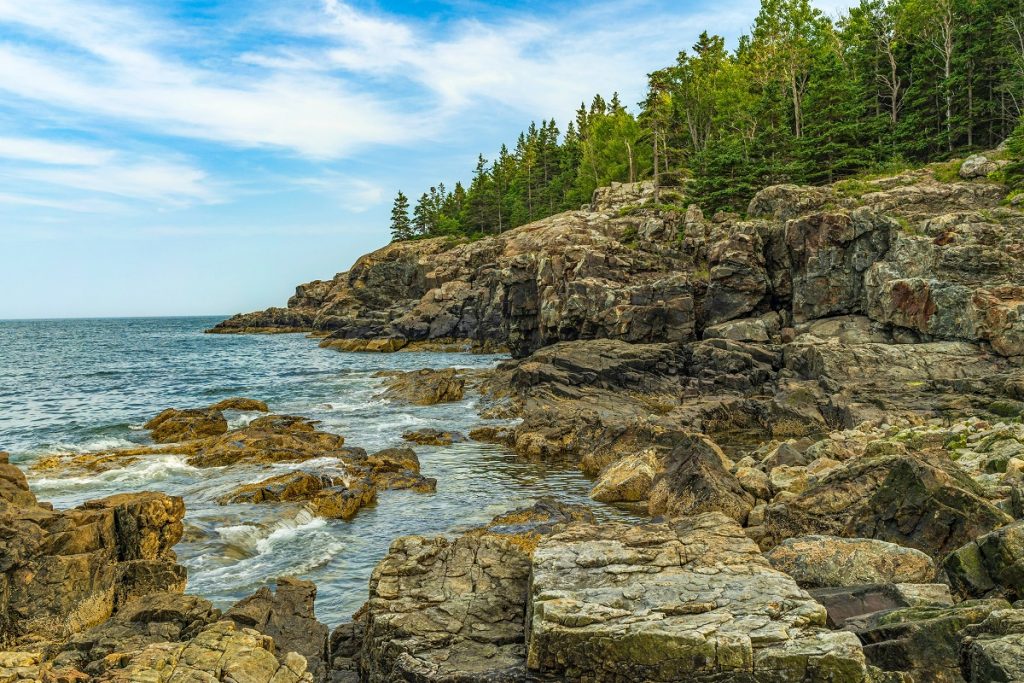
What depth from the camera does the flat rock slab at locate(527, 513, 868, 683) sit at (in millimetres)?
6176

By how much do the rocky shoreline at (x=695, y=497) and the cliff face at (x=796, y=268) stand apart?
180mm

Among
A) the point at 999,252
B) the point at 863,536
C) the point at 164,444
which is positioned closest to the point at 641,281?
the point at 999,252

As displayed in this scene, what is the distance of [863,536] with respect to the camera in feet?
35.7

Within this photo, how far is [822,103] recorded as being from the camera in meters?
65.9

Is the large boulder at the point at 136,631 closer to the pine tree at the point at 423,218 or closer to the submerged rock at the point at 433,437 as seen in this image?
the submerged rock at the point at 433,437

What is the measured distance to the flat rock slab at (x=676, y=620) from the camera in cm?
618

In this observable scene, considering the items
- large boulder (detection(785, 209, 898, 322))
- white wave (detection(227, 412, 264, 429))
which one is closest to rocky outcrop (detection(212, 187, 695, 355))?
large boulder (detection(785, 209, 898, 322))

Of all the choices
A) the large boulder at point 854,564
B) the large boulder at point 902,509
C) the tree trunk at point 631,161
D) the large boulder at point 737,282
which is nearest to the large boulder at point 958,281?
the large boulder at point 737,282

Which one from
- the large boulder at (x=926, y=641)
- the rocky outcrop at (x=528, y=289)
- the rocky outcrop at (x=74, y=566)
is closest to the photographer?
the large boulder at (x=926, y=641)

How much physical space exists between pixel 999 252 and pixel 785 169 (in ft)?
94.1

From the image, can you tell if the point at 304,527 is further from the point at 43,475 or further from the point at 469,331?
the point at 469,331

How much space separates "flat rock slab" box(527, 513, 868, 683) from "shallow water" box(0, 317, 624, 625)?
6079mm

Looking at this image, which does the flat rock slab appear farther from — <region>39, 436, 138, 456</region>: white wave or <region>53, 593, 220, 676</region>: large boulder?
<region>39, 436, 138, 456</region>: white wave

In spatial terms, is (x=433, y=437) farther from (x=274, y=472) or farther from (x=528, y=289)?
(x=528, y=289)
